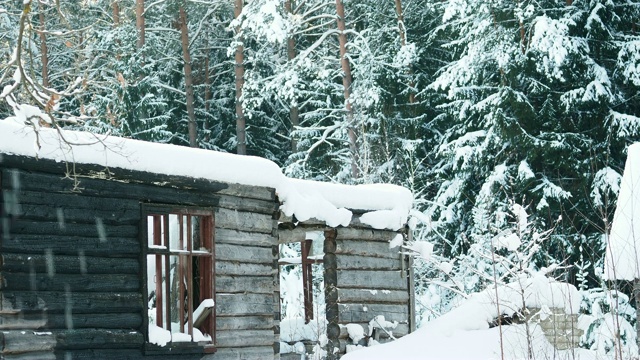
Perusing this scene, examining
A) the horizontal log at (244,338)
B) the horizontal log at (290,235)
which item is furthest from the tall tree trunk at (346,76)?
the horizontal log at (244,338)

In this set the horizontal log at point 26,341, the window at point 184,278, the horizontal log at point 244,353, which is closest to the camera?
the horizontal log at point 26,341

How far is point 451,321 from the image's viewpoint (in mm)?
14336

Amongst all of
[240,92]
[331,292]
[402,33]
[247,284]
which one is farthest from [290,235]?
[240,92]

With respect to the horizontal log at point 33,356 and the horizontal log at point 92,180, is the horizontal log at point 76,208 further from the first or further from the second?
the horizontal log at point 33,356

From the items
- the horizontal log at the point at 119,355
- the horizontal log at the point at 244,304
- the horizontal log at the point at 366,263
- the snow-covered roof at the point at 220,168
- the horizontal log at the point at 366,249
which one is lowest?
the horizontal log at the point at 119,355

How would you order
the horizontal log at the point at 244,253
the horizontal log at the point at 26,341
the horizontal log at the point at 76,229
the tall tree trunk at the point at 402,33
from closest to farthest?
the horizontal log at the point at 26,341 → the horizontal log at the point at 76,229 → the horizontal log at the point at 244,253 → the tall tree trunk at the point at 402,33

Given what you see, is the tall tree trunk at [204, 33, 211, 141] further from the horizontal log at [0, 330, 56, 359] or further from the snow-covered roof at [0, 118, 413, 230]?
the horizontal log at [0, 330, 56, 359]

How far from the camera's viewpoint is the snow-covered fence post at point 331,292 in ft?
47.0

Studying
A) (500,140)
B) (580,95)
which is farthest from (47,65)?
(580,95)

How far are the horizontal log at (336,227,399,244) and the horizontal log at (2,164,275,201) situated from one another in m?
2.60

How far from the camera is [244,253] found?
12594 millimetres

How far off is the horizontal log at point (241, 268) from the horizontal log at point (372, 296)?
66.0 inches

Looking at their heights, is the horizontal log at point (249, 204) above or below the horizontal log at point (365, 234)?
above

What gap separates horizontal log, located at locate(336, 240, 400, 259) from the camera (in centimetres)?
1450
